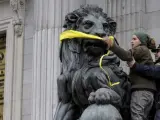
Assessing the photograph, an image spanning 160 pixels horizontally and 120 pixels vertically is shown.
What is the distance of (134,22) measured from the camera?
1375cm

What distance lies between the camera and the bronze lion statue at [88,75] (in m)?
5.71

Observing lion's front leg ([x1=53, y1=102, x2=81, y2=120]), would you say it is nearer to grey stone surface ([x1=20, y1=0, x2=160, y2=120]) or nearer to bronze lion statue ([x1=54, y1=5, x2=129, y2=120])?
bronze lion statue ([x1=54, y1=5, x2=129, y2=120])

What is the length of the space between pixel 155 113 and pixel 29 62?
10.1 m

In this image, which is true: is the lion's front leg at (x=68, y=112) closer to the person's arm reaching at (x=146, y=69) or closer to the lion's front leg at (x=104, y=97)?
the lion's front leg at (x=104, y=97)

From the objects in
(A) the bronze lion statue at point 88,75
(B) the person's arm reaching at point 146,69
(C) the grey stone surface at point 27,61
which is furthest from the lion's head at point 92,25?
(C) the grey stone surface at point 27,61

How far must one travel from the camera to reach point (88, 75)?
5840 mm

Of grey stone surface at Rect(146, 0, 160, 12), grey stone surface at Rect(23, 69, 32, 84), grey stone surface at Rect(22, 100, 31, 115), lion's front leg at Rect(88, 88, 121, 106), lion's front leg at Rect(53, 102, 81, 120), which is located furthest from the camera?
grey stone surface at Rect(23, 69, 32, 84)

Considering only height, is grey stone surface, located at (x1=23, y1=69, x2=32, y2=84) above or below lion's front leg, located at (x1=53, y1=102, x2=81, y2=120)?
below

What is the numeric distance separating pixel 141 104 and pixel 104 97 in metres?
0.48

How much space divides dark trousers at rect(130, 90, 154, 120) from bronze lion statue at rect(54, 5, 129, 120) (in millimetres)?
69

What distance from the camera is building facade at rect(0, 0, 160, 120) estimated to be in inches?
545

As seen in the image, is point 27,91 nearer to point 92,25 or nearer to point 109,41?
point 92,25

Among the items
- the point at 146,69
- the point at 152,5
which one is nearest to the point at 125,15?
the point at 152,5

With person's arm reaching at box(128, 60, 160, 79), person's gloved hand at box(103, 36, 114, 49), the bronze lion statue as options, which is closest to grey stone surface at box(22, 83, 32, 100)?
→ the bronze lion statue
